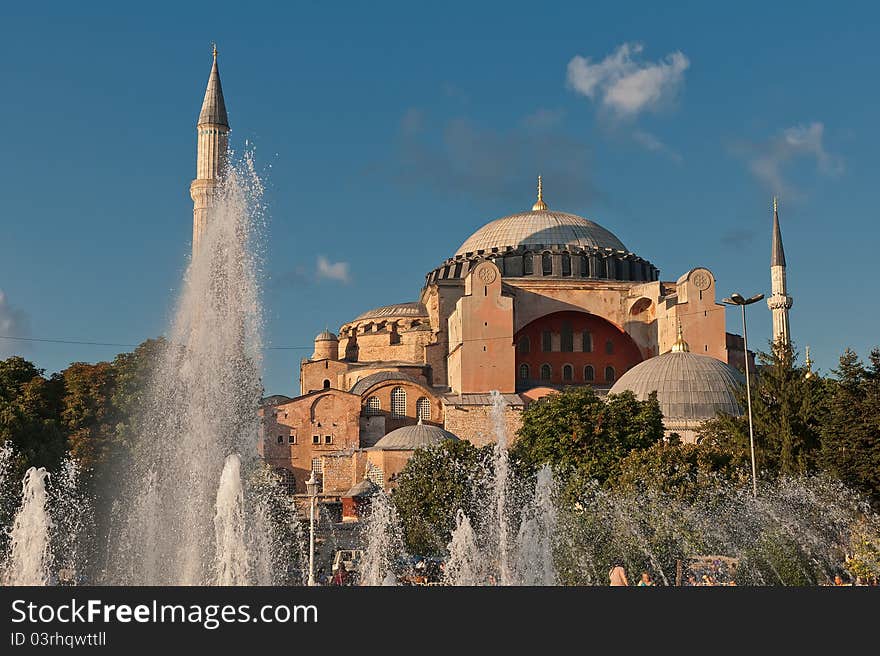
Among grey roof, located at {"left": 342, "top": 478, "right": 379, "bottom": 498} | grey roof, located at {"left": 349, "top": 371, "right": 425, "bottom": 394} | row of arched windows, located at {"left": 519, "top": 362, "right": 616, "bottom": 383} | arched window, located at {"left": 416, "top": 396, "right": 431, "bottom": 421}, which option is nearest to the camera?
grey roof, located at {"left": 342, "top": 478, "right": 379, "bottom": 498}

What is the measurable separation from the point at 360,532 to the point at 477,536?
6.78m

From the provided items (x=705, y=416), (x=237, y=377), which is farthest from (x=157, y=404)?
(x=705, y=416)

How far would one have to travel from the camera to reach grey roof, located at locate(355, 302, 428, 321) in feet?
184

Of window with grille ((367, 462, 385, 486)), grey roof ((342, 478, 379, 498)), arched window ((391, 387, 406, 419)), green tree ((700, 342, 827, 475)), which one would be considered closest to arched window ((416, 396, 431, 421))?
arched window ((391, 387, 406, 419))

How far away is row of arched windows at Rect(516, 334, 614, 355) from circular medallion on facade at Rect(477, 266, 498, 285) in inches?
164

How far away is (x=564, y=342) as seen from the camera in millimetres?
48844

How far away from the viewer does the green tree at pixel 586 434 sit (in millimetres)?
29031

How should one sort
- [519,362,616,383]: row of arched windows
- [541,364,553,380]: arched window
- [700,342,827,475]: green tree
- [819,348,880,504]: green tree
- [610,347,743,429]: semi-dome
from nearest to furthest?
[819,348,880,504]: green tree → [700,342,827,475]: green tree → [610,347,743,429]: semi-dome → [519,362,616,383]: row of arched windows → [541,364,553,380]: arched window

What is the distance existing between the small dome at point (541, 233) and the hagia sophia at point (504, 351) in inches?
4.2

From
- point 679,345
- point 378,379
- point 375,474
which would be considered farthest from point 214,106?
point 679,345

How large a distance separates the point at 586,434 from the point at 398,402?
16.4 metres

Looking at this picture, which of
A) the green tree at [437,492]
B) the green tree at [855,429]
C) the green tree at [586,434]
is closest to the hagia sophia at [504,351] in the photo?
the green tree at [586,434]

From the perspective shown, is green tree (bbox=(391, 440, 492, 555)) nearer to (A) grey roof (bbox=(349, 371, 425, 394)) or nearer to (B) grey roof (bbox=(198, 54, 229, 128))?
(A) grey roof (bbox=(349, 371, 425, 394))

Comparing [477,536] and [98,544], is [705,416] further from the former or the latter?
[98,544]
